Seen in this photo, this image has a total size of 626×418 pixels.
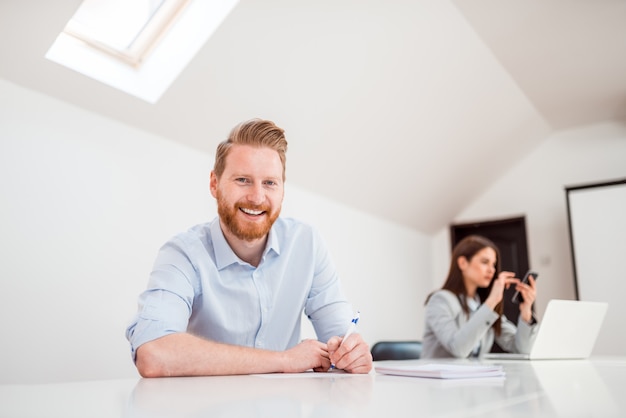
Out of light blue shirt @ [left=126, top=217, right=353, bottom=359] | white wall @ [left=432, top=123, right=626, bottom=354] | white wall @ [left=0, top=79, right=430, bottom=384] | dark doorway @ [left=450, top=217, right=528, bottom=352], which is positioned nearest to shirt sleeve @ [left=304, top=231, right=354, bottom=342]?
light blue shirt @ [left=126, top=217, right=353, bottom=359]

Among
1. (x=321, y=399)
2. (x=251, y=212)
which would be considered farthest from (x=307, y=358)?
(x=321, y=399)

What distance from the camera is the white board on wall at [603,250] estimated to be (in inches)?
177

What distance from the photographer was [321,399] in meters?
0.75

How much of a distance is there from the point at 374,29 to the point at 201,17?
1041 millimetres

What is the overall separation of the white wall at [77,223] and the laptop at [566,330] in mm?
1887

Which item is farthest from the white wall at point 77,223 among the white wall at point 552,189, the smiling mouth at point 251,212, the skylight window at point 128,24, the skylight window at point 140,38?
the white wall at point 552,189

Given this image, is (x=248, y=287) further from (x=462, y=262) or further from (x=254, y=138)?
(x=462, y=262)

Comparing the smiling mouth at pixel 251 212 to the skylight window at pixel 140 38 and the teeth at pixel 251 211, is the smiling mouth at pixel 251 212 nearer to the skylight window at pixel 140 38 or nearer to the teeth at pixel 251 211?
the teeth at pixel 251 211

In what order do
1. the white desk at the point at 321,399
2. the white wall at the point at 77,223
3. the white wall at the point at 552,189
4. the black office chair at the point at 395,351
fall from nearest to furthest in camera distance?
the white desk at the point at 321,399, the white wall at the point at 77,223, the black office chair at the point at 395,351, the white wall at the point at 552,189

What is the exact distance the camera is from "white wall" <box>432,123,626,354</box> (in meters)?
5.16

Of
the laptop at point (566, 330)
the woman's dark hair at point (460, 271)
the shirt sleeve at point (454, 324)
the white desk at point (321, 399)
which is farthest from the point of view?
the woman's dark hair at point (460, 271)

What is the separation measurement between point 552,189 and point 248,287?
461 cm

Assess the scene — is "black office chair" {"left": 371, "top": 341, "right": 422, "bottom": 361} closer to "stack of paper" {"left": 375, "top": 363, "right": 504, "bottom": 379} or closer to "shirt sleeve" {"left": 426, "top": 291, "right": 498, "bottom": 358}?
"shirt sleeve" {"left": 426, "top": 291, "right": 498, "bottom": 358}

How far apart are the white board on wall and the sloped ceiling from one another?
0.85 metres
